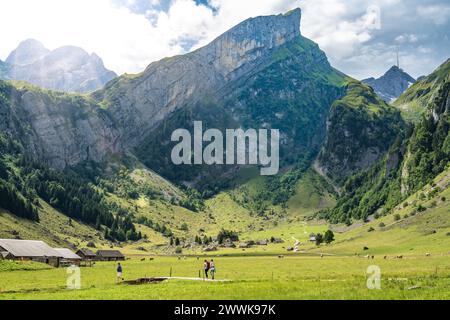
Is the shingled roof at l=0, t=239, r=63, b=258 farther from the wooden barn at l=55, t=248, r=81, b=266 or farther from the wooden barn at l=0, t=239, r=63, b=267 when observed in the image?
the wooden barn at l=55, t=248, r=81, b=266

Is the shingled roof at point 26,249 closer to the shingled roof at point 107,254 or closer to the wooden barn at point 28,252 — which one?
the wooden barn at point 28,252

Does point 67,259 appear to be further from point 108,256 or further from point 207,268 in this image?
point 207,268

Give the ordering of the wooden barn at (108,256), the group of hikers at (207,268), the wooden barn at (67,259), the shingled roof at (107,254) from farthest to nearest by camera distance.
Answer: the shingled roof at (107,254) → the wooden barn at (108,256) → the wooden barn at (67,259) → the group of hikers at (207,268)

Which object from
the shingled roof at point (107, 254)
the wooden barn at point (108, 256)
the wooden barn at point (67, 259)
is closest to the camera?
the wooden barn at point (67, 259)

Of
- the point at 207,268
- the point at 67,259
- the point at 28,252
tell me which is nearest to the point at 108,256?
the point at 67,259

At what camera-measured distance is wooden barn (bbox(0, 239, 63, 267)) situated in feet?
366

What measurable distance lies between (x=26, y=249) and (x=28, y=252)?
159 centimetres

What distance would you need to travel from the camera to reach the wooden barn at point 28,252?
11169 centimetres

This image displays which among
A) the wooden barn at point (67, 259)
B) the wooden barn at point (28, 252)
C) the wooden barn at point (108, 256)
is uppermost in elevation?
the wooden barn at point (28, 252)

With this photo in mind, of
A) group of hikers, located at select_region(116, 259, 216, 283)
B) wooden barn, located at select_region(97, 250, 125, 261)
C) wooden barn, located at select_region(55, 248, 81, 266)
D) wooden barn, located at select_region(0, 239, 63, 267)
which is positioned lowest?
wooden barn, located at select_region(97, 250, 125, 261)

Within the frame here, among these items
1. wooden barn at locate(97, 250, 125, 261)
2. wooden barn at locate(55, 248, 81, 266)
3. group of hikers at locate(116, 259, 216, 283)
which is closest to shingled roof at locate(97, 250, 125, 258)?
wooden barn at locate(97, 250, 125, 261)

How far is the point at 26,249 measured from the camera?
11825cm

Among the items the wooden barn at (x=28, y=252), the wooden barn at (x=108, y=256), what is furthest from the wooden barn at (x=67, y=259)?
the wooden barn at (x=108, y=256)
